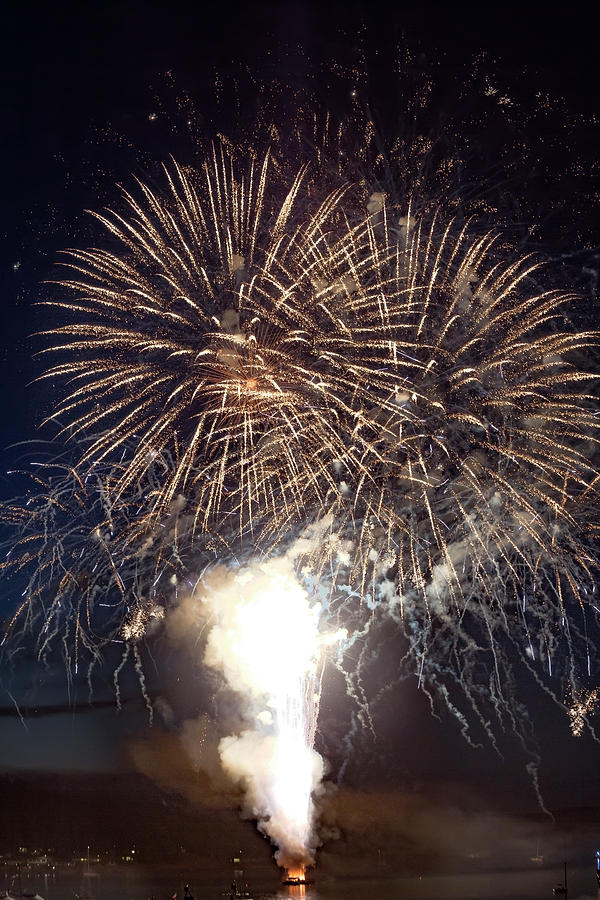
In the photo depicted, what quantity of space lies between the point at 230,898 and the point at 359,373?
9014 cm

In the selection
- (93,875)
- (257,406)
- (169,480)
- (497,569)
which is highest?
(257,406)

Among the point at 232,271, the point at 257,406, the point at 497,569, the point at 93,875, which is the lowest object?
the point at 93,875

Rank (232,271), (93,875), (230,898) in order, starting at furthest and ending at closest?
(93,875) < (230,898) < (232,271)

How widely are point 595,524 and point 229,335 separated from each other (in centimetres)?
1017

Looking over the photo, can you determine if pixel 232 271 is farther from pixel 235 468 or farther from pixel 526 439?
pixel 526 439

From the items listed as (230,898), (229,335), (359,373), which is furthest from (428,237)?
(230,898)

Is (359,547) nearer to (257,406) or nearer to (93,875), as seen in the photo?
(257,406)

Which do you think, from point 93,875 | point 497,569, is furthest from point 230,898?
point 497,569

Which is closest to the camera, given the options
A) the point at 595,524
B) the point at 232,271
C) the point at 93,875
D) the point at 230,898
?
the point at 232,271

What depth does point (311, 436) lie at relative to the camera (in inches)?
898

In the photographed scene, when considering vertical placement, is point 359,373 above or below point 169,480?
above

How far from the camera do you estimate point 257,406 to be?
2241 cm

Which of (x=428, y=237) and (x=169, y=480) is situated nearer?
(x=428, y=237)

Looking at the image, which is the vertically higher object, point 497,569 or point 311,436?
point 311,436
